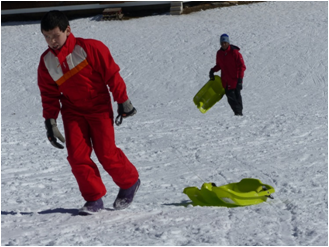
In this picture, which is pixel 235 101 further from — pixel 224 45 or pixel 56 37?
pixel 56 37

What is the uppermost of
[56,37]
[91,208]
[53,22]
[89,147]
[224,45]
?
[53,22]

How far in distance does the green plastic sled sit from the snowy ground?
0.71 ft

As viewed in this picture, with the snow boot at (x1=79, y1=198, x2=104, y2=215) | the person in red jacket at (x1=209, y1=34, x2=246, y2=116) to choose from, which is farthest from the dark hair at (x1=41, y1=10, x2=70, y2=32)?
the person in red jacket at (x1=209, y1=34, x2=246, y2=116)

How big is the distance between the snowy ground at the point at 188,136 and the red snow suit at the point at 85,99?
0.37 meters

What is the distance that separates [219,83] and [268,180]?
478cm

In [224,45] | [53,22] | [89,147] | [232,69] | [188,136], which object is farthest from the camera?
[232,69]

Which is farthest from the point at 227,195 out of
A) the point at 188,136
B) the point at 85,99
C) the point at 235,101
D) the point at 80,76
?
the point at 235,101

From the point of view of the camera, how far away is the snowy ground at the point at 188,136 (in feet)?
13.6

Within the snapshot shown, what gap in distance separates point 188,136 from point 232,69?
6.91 ft

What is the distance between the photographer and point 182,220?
4266mm

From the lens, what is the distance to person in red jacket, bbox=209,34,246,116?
9.64m

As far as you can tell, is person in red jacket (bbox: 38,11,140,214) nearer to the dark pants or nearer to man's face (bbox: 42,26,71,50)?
man's face (bbox: 42,26,71,50)

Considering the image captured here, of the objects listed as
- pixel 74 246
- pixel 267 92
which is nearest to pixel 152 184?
pixel 74 246

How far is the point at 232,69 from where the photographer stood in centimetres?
975
